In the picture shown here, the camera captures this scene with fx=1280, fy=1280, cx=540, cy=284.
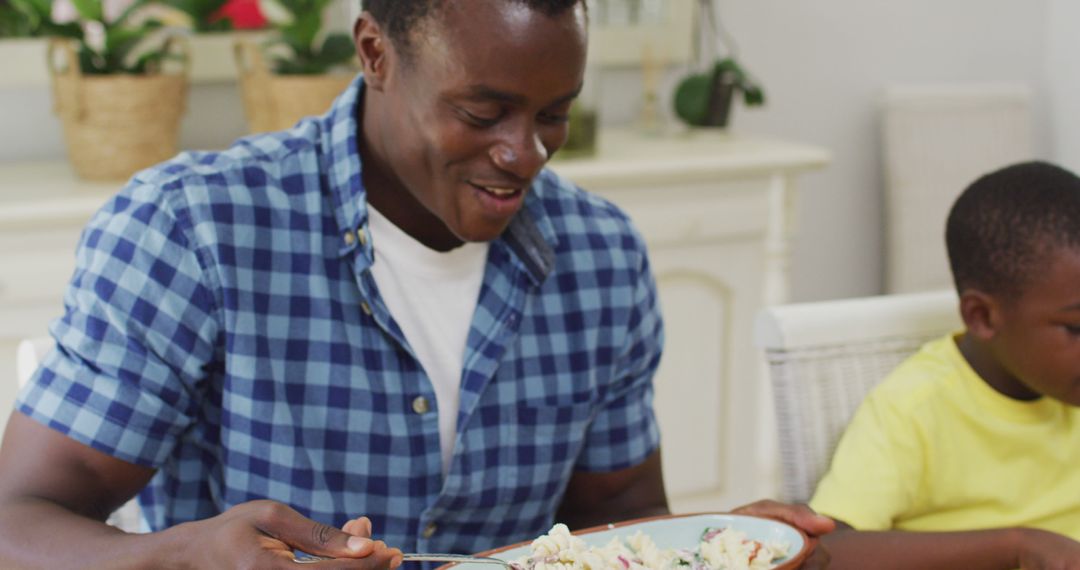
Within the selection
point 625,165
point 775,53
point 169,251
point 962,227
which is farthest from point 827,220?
point 169,251

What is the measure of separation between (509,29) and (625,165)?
1187 millimetres

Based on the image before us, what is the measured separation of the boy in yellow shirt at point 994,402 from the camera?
1245 millimetres

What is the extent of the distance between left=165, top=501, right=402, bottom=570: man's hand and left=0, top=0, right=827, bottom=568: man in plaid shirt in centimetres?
9

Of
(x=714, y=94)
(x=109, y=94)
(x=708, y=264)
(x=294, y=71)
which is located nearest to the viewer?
(x=109, y=94)

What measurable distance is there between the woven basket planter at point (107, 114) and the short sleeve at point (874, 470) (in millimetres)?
1238

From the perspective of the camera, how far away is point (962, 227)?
4.41 ft

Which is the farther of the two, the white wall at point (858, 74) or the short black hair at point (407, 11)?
the white wall at point (858, 74)

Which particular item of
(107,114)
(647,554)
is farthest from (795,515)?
(107,114)

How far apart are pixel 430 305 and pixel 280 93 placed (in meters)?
1.02

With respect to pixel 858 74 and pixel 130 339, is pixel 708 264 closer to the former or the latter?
pixel 858 74

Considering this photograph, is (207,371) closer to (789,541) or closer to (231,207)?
(231,207)

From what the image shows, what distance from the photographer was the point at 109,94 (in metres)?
1.98

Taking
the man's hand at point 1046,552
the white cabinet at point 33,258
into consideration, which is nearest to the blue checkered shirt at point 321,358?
the man's hand at point 1046,552

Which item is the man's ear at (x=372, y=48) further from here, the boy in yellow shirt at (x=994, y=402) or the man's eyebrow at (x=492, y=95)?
Answer: the boy in yellow shirt at (x=994, y=402)
